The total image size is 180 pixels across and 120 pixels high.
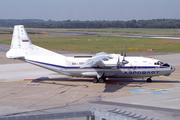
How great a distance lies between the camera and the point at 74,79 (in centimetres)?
3806

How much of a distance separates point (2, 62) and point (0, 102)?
27319 millimetres

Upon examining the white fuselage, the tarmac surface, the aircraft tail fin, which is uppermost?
the aircraft tail fin

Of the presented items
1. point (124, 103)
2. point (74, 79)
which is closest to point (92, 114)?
point (124, 103)

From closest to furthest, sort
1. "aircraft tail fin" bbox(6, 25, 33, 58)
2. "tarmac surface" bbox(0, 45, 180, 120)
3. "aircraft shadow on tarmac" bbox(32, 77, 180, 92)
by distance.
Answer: "tarmac surface" bbox(0, 45, 180, 120), "aircraft shadow on tarmac" bbox(32, 77, 180, 92), "aircraft tail fin" bbox(6, 25, 33, 58)

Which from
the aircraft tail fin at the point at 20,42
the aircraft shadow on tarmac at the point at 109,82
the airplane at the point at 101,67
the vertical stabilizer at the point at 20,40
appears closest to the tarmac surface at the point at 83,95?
the aircraft shadow on tarmac at the point at 109,82

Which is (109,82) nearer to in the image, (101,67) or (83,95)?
(101,67)

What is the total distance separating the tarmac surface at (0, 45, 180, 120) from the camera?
23.6 meters

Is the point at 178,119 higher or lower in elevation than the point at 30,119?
lower

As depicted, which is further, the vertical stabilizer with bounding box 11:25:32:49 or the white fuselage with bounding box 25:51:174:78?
the vertical stabilizer with bounding box 11:25:32:49

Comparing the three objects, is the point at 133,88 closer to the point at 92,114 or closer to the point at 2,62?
the point at 92,114

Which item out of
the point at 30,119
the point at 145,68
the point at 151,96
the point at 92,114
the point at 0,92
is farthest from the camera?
the point at 145,68

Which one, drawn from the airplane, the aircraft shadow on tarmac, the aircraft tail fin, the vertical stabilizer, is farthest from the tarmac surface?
the vertical stabilizer

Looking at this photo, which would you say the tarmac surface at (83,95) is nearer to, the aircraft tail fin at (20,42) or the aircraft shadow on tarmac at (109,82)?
the aircraft shadow on tarmac at (109,82)

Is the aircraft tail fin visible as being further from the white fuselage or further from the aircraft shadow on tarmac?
the aircraft shadow on tarmac
